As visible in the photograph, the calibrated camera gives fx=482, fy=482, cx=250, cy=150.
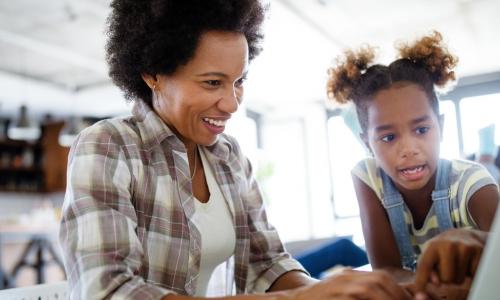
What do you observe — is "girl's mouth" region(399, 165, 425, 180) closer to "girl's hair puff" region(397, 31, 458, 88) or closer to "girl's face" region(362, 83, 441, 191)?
"girl's face" region(362, 83, 441, 191)

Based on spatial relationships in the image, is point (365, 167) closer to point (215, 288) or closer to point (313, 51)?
point (215, 288)

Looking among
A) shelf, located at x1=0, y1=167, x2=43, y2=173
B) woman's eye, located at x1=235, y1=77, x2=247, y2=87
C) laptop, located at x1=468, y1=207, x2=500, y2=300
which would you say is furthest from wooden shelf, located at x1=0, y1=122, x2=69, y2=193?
laptop, located at x1=468, y1=207, x2=500, y2=300

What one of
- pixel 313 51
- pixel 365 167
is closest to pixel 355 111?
pixel 365 167

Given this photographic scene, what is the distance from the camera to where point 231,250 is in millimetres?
829

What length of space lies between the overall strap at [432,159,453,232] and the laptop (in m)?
0.47

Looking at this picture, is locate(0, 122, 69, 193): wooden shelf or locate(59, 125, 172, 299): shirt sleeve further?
locate(0, 122, 69, 193): wooden shelf

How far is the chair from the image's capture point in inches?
28.9

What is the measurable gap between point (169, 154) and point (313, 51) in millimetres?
3315

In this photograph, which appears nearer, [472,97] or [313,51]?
[472,97]

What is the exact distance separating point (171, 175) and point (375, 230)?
0.32 m

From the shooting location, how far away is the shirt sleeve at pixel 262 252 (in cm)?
84

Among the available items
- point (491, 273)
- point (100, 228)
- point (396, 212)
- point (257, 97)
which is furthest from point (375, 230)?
point (257, 97)

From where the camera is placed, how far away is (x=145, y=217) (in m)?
0.68

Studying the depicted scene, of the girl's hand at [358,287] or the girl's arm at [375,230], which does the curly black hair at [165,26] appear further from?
the girl's hand at [358,287]
